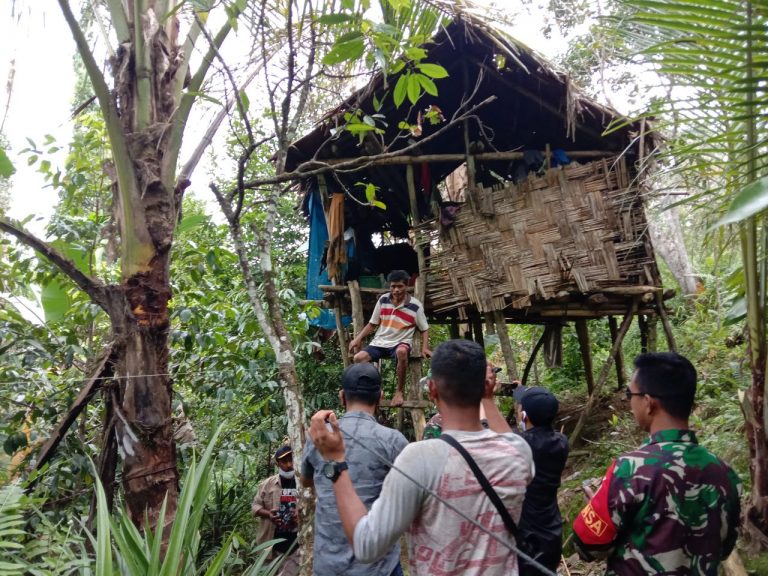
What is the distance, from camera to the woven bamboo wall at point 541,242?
6.66 m

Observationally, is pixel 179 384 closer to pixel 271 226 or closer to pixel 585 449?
pixel 271 226

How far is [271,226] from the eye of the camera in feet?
12.2

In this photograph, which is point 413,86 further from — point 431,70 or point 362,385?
point 362,385

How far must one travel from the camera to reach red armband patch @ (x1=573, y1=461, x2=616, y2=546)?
70.1 inches

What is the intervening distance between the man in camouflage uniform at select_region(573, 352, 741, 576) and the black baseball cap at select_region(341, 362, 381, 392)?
44.1 inches

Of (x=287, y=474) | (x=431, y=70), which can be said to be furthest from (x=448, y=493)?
(x=287, y=474)

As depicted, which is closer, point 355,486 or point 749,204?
point 749,204

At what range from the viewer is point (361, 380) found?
2.71 m

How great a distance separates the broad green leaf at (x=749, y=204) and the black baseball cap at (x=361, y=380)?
185 cm

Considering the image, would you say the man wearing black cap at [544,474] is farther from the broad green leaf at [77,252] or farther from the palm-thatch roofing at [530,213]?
the palm-thatch roofing at [530,213]

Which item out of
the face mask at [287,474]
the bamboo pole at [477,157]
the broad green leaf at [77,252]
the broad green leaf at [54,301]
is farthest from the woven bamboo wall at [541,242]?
the broad green leaf at [54,301]

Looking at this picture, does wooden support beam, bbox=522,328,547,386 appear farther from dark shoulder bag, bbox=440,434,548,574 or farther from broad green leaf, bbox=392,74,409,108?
Answer: dark shoulder bag, bbox=440,434,548,574

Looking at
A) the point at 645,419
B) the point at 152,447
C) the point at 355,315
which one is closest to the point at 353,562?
the point at 152,447

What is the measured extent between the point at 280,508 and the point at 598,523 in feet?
12.2
